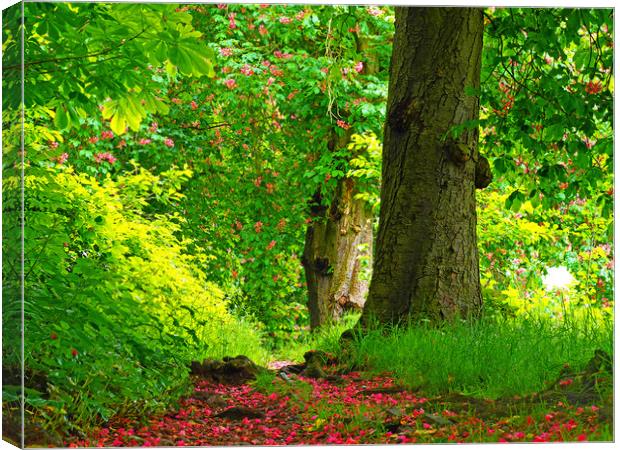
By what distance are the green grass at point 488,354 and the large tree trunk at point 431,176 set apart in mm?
297

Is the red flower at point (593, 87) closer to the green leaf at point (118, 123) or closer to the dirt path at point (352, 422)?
the dirt path at point (352, 422)

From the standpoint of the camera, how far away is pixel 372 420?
154 inches

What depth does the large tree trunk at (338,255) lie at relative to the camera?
5.69 meters

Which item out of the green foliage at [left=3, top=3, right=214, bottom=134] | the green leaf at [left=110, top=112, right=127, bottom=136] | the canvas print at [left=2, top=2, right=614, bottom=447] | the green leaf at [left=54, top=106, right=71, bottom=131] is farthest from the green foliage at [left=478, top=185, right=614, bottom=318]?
the green leaf at [left=54, top=106, right=71, bottom=131]

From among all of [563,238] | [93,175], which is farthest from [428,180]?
[93,175]

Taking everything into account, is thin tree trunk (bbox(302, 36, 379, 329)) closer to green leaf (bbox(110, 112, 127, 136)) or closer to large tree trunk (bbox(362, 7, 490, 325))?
large tree trunk (bbox(362, 7, 490, 325))

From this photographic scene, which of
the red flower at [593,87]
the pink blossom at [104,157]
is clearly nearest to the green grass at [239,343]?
the pink blossom at [104,157]

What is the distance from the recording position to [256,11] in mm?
5574

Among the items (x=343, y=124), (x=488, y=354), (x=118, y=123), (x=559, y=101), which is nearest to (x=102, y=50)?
(x=118, y=123)

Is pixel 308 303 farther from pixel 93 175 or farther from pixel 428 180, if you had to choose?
pixel 93 175

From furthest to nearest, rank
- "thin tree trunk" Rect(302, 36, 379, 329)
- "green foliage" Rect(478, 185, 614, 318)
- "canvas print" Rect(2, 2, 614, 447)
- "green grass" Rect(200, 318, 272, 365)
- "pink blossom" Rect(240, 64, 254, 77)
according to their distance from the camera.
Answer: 1. "thin tree trunk" Rect(302, 36, 379, 329)
2. "pink blossom" Rect(240, 64, 254, 77)
3. "green grass" Rect(200, 318, 272, 365)
4. "green foliage" Rect(478, 185, 614, 318)
5. "canvas print" Rect(2, 2, 614, 447)

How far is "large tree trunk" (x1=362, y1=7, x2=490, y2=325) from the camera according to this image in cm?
515

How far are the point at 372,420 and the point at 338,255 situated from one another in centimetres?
203

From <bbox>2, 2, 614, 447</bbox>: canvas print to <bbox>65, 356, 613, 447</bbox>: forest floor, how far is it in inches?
0.5
